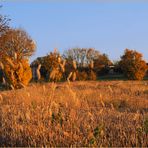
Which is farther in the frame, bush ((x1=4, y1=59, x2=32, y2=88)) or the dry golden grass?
bush ((x1=4, y1=59, x2=32, y2=88))

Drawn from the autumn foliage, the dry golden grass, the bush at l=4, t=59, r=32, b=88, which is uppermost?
the autumn foliage

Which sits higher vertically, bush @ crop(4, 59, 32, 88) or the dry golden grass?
bush @ crop(4, 59, 32, 88)

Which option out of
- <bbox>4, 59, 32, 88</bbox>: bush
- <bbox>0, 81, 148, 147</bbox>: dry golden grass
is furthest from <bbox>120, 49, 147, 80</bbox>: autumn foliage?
<bbox>0, 81, 148, 147</bbox>: dry golden grass

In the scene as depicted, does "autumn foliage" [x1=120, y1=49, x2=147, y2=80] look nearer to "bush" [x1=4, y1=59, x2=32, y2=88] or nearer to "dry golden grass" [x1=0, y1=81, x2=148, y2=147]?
"bush" [x1=4, y1=59, x2=32, y2=88]

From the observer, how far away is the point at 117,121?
8492 mm

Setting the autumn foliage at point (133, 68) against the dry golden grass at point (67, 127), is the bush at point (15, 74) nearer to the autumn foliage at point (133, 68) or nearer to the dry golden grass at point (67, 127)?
the dry golden grass at point (67, 127)

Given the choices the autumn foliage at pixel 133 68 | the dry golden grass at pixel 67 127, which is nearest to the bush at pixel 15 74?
the dry golden grass at pixel 67 127

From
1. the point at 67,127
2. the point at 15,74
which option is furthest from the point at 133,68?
the point at 67,127

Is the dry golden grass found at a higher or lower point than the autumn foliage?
lower

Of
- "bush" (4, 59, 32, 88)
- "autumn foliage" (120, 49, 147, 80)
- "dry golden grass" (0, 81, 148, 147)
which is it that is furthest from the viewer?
"autumn foliage" (120, 49, 147, 80)

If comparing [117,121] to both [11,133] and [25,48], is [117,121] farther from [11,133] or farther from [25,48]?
[25,48]

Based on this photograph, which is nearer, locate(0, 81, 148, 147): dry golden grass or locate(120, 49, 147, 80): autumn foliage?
locate(0, 81, 148, 147): dry golden grass

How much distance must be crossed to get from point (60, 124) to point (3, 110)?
2.66 metres

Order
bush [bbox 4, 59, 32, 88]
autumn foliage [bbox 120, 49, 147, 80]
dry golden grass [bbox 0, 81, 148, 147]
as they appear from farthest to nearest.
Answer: autumn foliage [bbox 120, 49, 147, 80], bush [bbox 4, 59, 32, 88], dry golden grass [bbox 0, 81, 148, 147]
